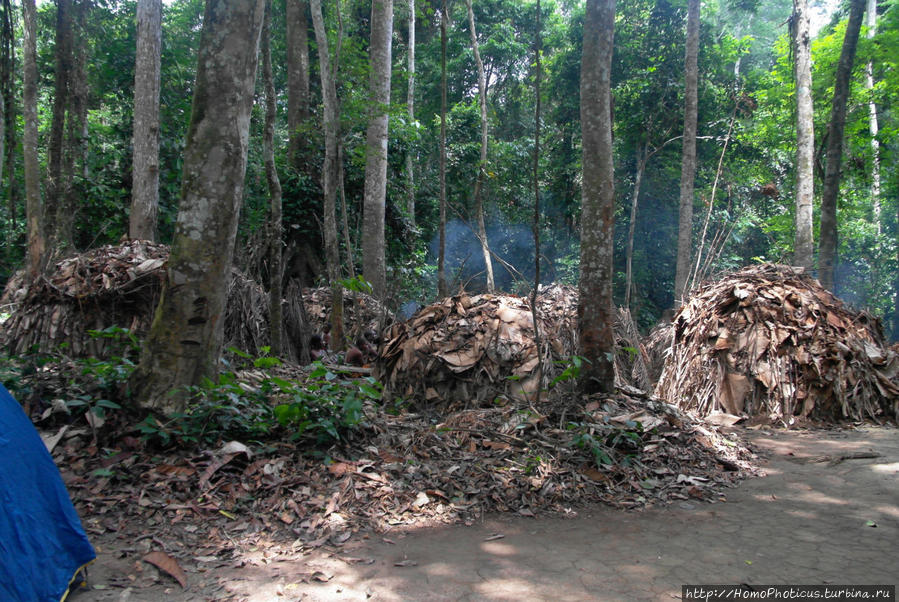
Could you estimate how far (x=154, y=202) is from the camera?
30.2ft

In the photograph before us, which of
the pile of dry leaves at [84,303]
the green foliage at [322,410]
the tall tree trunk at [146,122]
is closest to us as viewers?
the green foliage at [322,410]

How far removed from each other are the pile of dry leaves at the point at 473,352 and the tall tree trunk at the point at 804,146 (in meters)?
7.68

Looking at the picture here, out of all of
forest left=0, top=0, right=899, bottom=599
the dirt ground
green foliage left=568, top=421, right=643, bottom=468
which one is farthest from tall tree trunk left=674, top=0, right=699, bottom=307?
the dirt ground

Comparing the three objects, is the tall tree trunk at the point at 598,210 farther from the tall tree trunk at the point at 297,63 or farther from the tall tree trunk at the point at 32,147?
the tall tree trunk at the point at 32,147

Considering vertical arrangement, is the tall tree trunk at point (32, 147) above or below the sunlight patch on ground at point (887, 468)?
above

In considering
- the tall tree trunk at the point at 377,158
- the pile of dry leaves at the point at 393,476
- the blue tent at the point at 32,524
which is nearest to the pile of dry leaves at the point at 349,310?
the tall tree trunk at the point at 377,158

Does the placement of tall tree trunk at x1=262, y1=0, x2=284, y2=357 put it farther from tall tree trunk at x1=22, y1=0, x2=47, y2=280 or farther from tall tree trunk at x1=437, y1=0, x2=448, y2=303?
tall tree trunk at x1=22, y1=0, x2=47, y2=280

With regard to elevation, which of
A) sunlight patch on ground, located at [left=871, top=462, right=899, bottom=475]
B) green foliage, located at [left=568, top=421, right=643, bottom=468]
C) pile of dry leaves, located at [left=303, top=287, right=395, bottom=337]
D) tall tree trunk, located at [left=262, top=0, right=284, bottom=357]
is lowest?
sunlight patch on ground, located at [left=871, top=462, right=899, bottom=475]

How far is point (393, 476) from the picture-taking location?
4309 mm

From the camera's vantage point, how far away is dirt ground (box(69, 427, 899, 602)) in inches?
114

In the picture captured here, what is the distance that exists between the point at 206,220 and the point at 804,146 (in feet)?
42.4

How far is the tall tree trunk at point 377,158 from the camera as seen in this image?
391 inches

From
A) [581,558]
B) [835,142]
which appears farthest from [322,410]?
[835,142]

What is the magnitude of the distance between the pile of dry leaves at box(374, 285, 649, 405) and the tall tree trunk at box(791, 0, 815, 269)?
7.68 m
